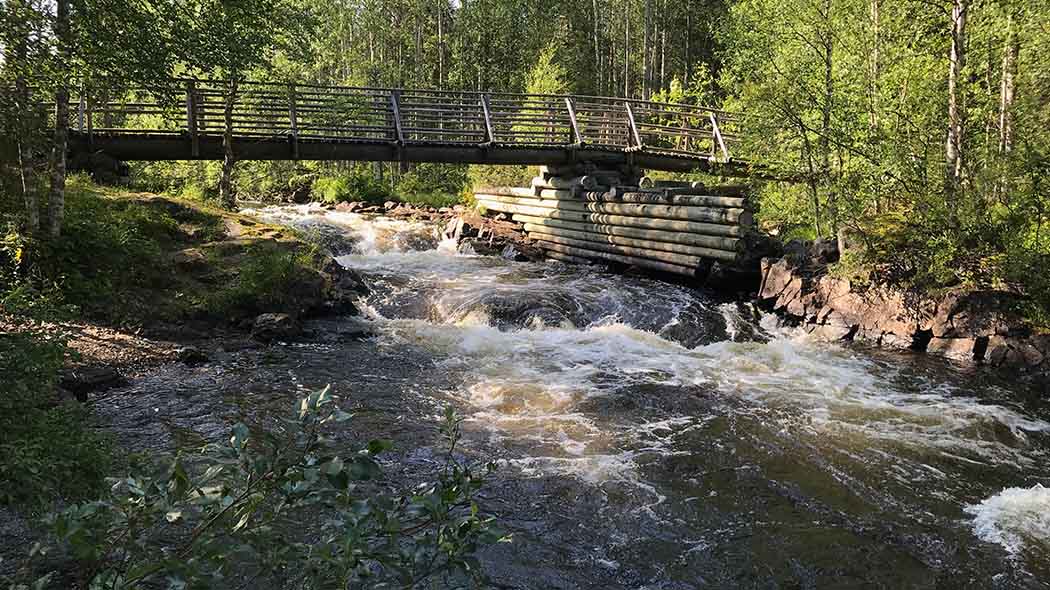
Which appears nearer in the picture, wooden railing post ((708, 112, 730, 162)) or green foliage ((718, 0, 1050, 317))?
green foliage ((718, 0, 1050, 317))

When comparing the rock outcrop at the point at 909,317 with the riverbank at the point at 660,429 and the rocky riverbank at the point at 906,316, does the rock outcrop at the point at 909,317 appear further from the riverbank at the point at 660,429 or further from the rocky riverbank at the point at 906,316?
the riverbank at the point at 660,429

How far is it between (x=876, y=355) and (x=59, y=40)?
1010 centimetres

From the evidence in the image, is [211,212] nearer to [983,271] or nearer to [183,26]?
[183,26]

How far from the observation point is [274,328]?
361 inches

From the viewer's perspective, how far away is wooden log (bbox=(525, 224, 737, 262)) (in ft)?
41.1

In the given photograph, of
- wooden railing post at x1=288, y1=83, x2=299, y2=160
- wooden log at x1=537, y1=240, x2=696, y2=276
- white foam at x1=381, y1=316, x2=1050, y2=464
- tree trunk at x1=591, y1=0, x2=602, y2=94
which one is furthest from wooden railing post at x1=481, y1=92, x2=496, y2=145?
tree trunk at x1=591, y1=0, x2=602, y2=94

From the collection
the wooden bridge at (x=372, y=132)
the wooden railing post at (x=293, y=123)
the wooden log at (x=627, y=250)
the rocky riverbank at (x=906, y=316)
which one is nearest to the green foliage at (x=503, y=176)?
the wooden bridge at (x=372, y=132)

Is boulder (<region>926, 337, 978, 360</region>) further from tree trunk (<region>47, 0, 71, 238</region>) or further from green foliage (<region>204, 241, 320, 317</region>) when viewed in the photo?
tree trunk (<region>47, 0, 71, 238</region>)

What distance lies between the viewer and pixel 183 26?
5695mm

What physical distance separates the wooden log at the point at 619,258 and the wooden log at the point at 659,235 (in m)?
0.49

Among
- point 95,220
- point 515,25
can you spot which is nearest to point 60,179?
point 95,220

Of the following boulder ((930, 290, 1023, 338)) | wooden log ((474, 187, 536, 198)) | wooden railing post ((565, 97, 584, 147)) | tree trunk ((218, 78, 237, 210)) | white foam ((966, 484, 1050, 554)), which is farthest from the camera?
wooden log ((474, 187, 536, 198))

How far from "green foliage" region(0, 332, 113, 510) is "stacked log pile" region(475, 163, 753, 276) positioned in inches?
430

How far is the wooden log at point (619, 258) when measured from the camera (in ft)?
43.6
